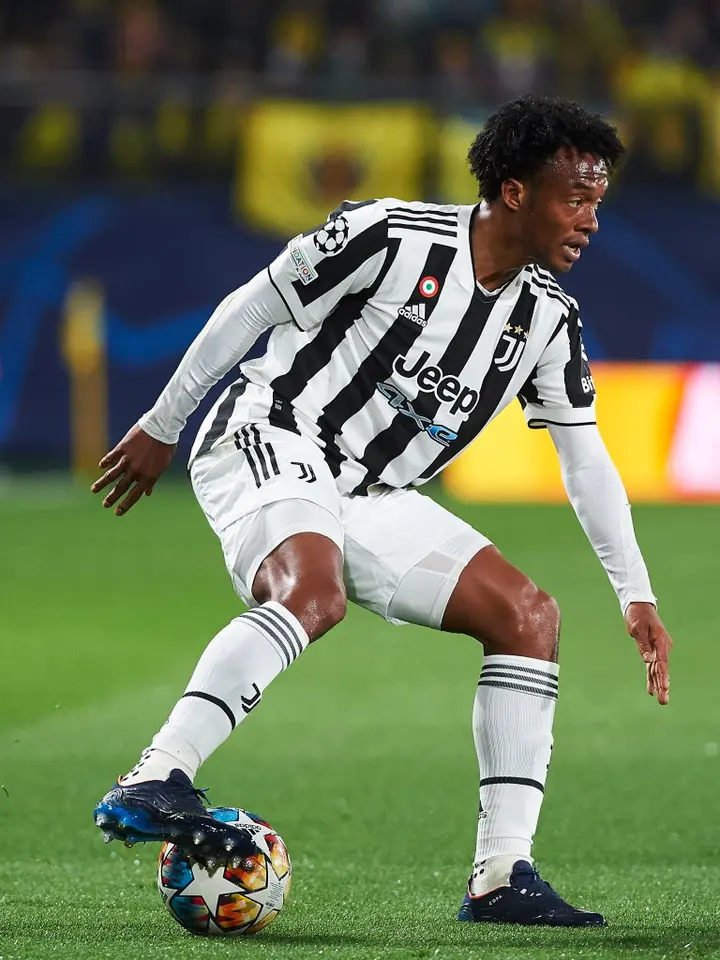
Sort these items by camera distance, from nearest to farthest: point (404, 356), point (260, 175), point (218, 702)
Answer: point (218, 702) < point (404, 356) < point (260, 175)

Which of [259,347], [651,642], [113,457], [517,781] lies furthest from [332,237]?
[259,347]

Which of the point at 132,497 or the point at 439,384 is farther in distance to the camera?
the point at 439,384

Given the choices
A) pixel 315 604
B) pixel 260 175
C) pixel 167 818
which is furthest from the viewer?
pixel 260 175

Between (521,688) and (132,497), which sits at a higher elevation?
(132,497)

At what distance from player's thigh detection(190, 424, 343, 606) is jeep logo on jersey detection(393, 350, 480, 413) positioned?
0.95 ft

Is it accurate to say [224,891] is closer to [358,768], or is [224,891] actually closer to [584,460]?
[584,460]

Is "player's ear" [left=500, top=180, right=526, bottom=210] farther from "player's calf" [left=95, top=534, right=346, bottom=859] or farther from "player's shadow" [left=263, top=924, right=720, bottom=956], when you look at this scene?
"player's shadow" [left=263, top=924, right=720, bottom=956]

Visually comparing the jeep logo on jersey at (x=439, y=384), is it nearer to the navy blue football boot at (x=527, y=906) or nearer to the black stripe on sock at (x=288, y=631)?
the black stripe on sock at (x=288, y=631)

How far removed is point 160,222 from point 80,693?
978cm

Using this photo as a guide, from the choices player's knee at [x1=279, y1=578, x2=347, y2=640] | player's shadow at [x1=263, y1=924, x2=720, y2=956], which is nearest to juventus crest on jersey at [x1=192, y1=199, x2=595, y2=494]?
player's knee at [x1=279, y1=578, x2=347, y2=640]

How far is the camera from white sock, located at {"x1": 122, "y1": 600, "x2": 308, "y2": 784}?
10.9ft

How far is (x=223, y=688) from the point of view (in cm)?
338

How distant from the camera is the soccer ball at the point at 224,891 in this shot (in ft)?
11.7

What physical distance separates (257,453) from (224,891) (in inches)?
39.7
